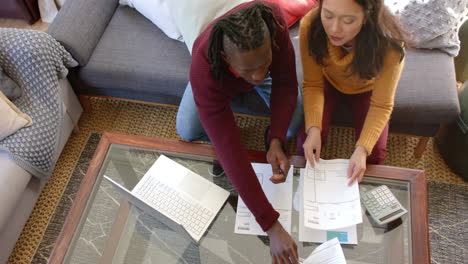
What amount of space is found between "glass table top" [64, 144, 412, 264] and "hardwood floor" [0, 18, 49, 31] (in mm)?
1382

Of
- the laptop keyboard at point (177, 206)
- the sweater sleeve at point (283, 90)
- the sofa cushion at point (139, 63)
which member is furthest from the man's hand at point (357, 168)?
the sofa cushion at point (139, 63)

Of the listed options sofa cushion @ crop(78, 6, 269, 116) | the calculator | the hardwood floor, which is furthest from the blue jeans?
the hardwood floor

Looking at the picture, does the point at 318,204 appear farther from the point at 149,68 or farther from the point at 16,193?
the point at 16,193

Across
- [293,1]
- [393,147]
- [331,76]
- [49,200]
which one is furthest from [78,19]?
[393,147]

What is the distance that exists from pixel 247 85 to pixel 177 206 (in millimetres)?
438

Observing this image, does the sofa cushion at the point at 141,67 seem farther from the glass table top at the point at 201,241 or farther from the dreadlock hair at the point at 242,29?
the dreadlock hair at the point at 242,29

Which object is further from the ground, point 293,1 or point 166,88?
point 293,1

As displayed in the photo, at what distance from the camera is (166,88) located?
5.11 feet

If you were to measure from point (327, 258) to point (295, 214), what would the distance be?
0.16 metres

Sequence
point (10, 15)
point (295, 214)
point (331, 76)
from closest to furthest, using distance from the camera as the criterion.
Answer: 1. point (295, 214)
2. point (331, 76)
3. point (10, 15)

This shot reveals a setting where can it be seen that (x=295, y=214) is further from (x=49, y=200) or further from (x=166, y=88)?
(x=49, y=200)

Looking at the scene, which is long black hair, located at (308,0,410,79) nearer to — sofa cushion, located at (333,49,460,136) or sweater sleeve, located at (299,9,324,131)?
sweater sleeve, located at (299,9,324,131)

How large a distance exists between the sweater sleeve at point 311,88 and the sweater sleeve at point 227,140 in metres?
0.31

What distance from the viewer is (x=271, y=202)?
3.73ft
